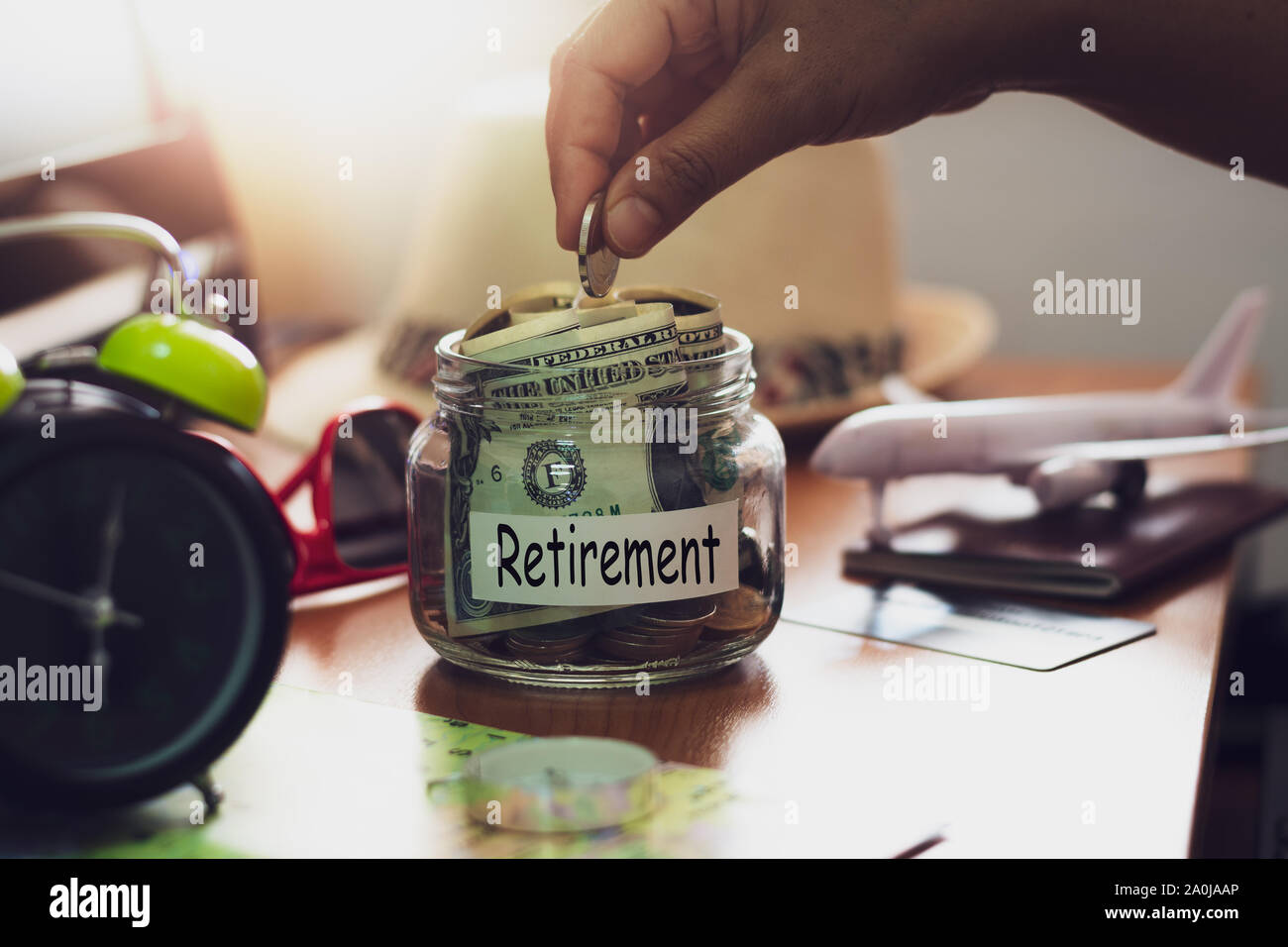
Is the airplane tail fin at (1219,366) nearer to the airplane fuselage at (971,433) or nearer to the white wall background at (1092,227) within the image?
the airplane fuselage at (971,433)

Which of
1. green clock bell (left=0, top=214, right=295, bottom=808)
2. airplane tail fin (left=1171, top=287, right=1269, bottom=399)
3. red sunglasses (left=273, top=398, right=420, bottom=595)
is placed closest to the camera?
green clock bell (left=0, top=214, right=295, bottom=808)

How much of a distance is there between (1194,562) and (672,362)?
15.6 inches

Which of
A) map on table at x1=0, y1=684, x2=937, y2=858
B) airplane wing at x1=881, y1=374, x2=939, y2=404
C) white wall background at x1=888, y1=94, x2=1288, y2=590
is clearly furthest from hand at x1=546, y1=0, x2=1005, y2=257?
white wall background at x1=888, y1=94, x2=1288, y2=590

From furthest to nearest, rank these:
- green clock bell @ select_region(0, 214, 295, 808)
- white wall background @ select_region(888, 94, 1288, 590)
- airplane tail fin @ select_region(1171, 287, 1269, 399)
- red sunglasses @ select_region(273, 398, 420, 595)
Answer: white wall background @ select_region(888, 94, 1288, 590) → airplane tail fin @ select_region(1171, 287, 1269, 399) → red sunglasses @ select_region(273, 398, 420, 595) → green clock bell @ select_region(0, 214, 295, 808)

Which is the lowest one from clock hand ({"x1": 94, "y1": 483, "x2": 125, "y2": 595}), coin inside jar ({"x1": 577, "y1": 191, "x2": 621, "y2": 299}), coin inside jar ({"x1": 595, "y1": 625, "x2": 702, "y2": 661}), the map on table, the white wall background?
the map on table

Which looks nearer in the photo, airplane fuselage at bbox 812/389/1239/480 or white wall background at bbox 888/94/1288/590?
airplane fuselage at bbox 812/389/1239/480

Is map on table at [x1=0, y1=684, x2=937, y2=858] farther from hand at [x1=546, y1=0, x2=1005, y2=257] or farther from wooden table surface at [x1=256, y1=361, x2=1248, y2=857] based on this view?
hand at [x1=546, y1=0, x2=1005, y2=257]

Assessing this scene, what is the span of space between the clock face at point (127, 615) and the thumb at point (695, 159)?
222 mm

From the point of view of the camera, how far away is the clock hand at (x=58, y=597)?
39 centimetres

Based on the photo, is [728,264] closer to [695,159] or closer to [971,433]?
[971,433]

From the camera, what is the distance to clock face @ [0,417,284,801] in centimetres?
39

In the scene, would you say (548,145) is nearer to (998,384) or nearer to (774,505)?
(774,505)

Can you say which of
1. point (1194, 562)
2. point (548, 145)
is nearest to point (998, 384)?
point (1194, 562)

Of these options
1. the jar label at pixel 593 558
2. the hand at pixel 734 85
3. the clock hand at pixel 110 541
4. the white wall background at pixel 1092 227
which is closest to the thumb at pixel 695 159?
the hand at pixel 734 85
